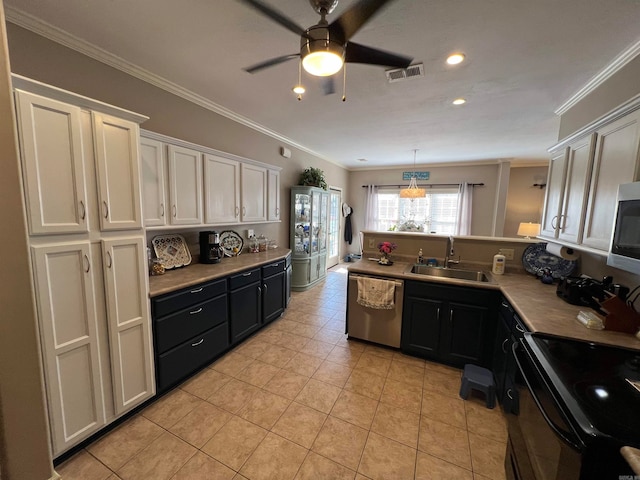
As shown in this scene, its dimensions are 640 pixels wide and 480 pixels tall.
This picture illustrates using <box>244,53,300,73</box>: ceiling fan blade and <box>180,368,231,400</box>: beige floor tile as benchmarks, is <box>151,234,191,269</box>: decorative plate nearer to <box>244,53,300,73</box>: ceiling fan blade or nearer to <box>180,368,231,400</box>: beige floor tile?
<box>180,368,231,400</box>: beige floor tile

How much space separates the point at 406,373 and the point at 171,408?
207 cm

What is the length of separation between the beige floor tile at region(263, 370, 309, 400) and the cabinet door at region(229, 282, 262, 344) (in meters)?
0.67

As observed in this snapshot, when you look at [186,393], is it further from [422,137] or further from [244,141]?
[422,137]

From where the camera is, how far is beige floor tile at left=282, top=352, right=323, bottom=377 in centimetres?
249

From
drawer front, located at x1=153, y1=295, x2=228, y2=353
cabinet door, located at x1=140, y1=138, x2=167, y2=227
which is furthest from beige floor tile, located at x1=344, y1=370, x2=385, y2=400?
cabinet door, located at x1=140, y1=138, x2=167, y2=227

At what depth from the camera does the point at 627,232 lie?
1320 millimetres

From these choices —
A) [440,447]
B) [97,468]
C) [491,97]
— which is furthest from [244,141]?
[440,447]

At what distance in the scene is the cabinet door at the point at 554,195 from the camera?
219 cm

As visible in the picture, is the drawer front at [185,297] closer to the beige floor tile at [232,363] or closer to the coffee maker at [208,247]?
the coffee maker at [208,247]

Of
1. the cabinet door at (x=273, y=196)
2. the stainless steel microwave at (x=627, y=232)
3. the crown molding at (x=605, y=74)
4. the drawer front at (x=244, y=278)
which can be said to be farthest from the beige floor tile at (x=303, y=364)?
the crown molding at (x=605, y=74)

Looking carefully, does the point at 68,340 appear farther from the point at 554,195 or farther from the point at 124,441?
the point at 554,195

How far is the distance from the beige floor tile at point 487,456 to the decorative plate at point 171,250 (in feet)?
9.55

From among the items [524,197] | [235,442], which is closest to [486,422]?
[235,442]

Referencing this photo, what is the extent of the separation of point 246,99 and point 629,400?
349 cm
